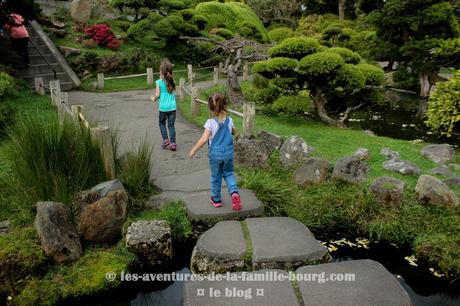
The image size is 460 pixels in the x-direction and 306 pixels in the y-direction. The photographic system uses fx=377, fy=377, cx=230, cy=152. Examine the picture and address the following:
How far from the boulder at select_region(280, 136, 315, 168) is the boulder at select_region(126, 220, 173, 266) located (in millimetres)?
2740

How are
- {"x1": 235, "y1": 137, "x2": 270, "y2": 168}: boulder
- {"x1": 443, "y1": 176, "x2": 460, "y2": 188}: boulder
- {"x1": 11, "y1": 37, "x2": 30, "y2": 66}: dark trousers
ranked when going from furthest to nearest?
{"x1": 11, "y1": 37, "x2": 30, "y2": 66}: dark trousers
{"x1": 235, "y1": 137, "x2": 270, "y2": 168}: boulder
{"x1": 443, "y1": 176, "x2": 460, "y2": 188}: boulder

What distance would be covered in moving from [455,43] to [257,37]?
10.4m

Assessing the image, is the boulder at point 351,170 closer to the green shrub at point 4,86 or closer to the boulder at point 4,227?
the boulder at point 4,227

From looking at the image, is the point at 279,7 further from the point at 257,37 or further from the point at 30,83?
the point at 30,83

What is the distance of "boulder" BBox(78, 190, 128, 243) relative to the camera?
460 cm

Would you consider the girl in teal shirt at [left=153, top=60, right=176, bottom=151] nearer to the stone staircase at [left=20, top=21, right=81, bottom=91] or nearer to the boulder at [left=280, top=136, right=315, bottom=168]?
the boulder at [left=280, top=136, right=315, bottom=168]

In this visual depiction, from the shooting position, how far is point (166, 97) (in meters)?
6.87

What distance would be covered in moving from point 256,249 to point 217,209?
1.00 m

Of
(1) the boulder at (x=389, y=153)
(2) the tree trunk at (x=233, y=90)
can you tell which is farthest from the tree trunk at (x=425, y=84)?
(1) the boulder at (x=389, y=153)

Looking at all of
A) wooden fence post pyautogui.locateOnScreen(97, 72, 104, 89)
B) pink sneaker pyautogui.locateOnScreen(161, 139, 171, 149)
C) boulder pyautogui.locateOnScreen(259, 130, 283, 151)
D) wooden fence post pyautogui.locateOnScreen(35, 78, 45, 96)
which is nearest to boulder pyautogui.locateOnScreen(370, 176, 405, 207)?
boulder pyautogui.locateOnScreen(259, 130, 283, 151)

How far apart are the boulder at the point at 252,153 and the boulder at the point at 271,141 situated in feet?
0.92

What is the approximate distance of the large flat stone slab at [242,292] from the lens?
337cm

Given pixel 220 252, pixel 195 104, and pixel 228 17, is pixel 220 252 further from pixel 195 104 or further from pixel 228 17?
pixel 228 17

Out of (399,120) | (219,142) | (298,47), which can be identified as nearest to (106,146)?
(219,142)
